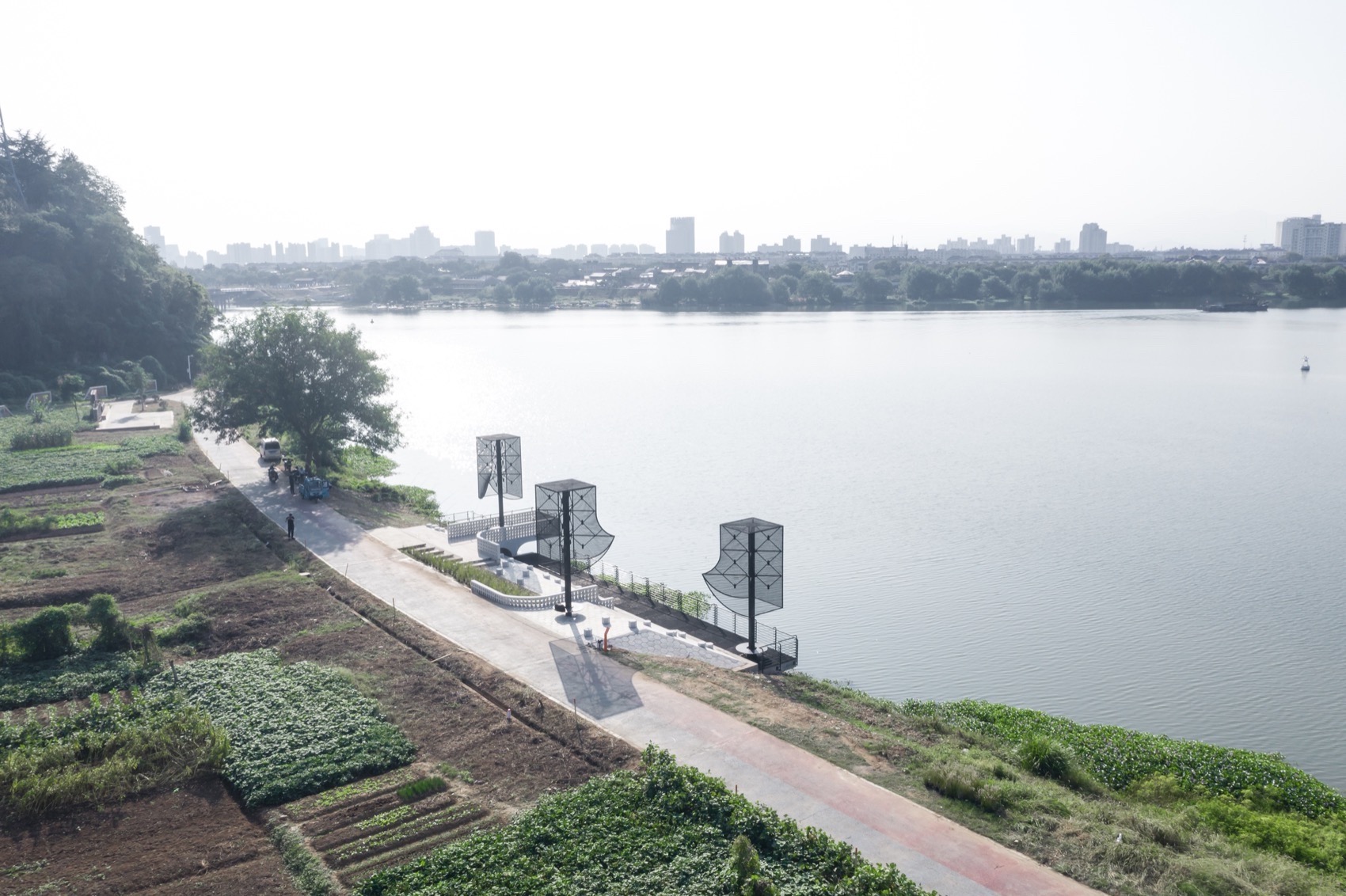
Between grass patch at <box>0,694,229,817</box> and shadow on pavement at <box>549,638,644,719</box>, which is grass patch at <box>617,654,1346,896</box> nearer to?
shadow on pavement at <box>549,638,644,719</box>

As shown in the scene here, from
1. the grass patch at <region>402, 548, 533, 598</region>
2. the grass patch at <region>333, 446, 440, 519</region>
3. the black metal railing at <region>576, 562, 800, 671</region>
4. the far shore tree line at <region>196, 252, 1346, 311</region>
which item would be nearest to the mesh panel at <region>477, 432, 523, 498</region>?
the grass patch at <region>402, 548, 533, 598</region>

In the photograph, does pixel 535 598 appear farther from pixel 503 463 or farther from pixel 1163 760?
pixel 1163 760

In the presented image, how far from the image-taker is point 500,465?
1330 inches

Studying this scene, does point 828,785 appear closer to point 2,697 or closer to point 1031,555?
point 2,697

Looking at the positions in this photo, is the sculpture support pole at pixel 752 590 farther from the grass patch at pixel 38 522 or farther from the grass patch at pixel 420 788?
the grass patch at pixel 38 522

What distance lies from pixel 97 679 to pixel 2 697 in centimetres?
169

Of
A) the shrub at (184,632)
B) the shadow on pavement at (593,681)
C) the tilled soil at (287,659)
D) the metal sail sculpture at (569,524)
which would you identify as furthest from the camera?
the metal sail sculpture at (569,524)

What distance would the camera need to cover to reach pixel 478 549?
1272 inches

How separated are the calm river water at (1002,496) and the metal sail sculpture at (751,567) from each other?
12.1 feet

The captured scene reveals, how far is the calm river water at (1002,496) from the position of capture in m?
25.9

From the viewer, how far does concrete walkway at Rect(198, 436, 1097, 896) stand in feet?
46.3

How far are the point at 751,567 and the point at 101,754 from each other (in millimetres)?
13676

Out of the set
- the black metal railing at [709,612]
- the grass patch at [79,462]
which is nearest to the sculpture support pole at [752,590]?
the black metal railing at [709,612]

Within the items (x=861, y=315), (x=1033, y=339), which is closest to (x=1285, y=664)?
(x=1033, y=339)
